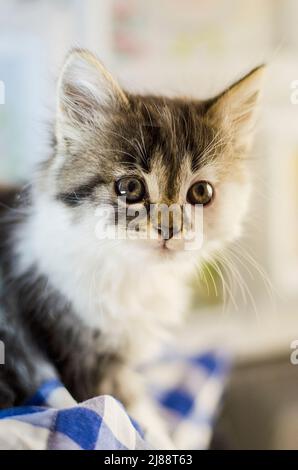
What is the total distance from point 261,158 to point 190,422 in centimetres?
49

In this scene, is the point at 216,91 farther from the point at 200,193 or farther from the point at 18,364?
the point at 18,364

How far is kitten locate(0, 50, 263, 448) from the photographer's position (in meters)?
0.66

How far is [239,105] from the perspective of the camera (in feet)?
2.35

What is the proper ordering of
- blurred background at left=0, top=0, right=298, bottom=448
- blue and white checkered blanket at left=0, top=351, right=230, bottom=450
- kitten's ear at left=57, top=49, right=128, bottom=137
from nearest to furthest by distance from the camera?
1. blue and white checkered blanket at left=0, top=351, right=230, bottom=450
2. kitten's ear at left=57, top=49, right=128, bottom=137
3. blurred background at left=0, top=0, right=298, bottom=448

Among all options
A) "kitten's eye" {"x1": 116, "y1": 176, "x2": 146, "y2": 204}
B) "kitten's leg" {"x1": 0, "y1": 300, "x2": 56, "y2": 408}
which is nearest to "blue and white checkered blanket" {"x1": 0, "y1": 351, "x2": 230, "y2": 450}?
"kitten's leg" {"x1": 0, "y1": 300, "x2": 56, "y2": 408}

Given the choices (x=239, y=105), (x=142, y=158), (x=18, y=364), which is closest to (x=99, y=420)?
(x=18, y=364)

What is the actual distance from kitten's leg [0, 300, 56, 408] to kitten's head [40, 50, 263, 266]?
174 millimetres

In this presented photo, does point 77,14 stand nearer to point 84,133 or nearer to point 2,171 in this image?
point 2,171

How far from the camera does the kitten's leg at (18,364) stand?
2.23 ft

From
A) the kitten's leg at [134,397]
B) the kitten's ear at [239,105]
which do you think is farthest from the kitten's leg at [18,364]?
the kitten's ear at [239,105]

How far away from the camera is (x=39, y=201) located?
77 cm

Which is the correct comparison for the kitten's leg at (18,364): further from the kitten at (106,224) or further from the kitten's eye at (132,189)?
the kitten's eye at (132,189)

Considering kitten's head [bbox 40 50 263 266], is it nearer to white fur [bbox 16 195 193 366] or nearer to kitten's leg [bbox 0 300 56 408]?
white fur [bbox 16 195 193 366]
